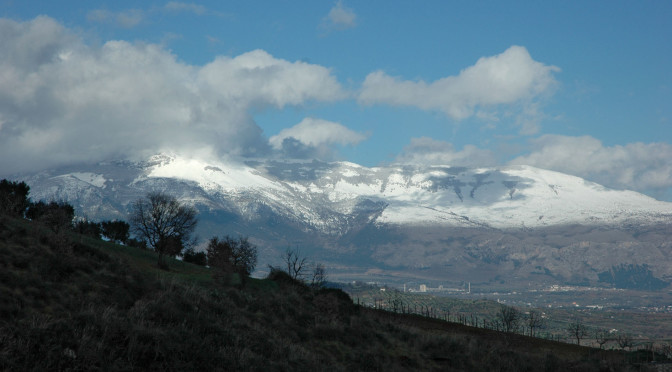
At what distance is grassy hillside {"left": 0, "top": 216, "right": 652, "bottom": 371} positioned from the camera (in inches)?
735

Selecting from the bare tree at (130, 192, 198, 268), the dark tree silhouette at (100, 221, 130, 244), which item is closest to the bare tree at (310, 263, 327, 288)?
the bare tree at (130, 192, 198, 268)

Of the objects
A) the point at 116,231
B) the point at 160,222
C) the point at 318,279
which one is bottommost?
the point at 318,279

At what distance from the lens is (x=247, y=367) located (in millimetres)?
21891

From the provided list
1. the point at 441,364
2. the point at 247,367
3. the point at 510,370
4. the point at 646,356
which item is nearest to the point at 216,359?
the point at 247,367

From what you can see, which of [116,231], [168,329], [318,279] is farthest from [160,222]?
[168,329]

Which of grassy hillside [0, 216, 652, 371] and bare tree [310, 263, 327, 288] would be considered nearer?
grassy hillside [0, 216, 652, 371]

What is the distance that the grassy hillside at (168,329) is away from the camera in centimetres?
1867

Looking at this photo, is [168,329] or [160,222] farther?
[160,222]

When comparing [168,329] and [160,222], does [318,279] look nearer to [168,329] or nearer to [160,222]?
[160,222]

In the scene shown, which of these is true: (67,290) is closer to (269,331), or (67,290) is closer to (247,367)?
(247,367)

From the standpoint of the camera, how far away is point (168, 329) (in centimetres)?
2202

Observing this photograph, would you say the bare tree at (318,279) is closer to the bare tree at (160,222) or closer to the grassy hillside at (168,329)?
the bare tree at (160,222)

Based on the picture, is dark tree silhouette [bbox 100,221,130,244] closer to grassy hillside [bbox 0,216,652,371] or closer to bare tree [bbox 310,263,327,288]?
bare tree [bbox 310,263,327,288]

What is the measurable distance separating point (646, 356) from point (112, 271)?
151ft
